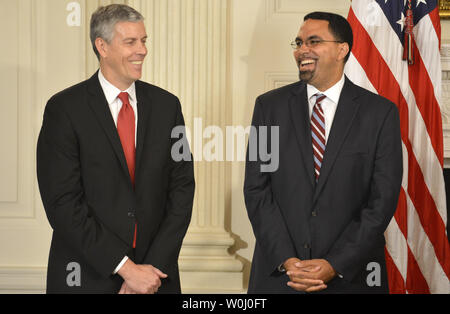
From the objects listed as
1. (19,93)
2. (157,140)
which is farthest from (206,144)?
(157,140)

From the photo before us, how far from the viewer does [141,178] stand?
7.67 ft

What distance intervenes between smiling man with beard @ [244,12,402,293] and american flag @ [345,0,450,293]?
0.93 meters

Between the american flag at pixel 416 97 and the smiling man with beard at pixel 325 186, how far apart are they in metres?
0.93

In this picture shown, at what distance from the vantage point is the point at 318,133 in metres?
2.57

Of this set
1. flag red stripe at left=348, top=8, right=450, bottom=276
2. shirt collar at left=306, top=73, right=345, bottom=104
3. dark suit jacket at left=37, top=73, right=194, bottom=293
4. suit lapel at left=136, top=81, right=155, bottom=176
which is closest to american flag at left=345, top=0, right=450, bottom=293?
flag red stripe at left=348, top=8, right=450, bottom=276

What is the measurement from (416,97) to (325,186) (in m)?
1.32

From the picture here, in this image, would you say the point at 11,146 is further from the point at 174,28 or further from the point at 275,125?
the point at 275,125

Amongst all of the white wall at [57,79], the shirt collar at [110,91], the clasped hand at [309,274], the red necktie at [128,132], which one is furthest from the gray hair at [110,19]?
the white wall at [57,79]

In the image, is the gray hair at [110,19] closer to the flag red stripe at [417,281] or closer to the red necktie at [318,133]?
the red necktie at [318,133]

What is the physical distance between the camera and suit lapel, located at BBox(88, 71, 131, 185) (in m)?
2.31

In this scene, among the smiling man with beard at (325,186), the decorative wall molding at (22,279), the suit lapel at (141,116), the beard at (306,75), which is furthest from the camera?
the decorative wall molding at (22,279)

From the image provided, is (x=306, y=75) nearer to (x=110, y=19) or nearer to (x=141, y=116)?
(x=141, y=116)

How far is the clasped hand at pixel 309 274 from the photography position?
239 centimetres

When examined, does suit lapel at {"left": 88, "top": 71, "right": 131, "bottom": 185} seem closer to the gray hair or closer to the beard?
the gray hair
